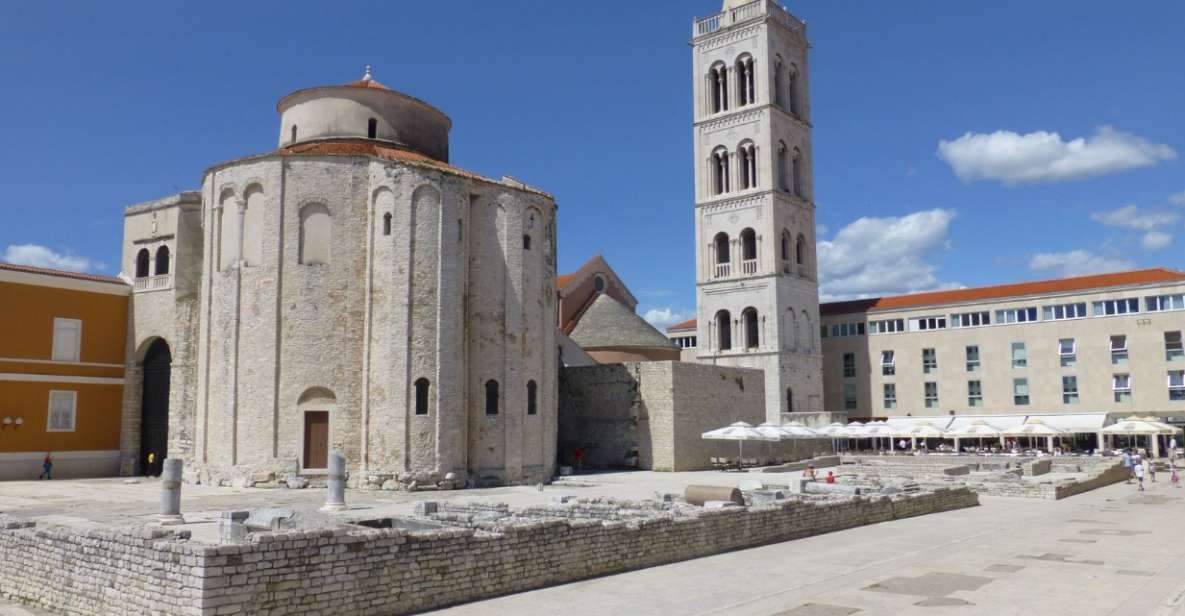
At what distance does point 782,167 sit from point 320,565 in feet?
173

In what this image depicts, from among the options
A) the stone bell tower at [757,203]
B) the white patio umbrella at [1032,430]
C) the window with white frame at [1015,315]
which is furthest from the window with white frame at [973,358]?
the white patio umbrella at [1032,430]

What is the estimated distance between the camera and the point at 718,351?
191 feet

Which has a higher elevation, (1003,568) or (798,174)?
(798,174)

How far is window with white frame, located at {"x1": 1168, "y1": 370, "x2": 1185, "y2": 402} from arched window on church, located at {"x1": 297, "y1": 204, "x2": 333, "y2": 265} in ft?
163

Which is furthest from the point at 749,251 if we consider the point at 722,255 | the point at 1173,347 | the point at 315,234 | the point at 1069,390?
the point at 315,234

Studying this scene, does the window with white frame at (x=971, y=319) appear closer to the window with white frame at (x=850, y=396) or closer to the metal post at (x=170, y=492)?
the window with white frame at (x=850, y=396)

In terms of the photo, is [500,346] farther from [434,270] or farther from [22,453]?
[22,453]

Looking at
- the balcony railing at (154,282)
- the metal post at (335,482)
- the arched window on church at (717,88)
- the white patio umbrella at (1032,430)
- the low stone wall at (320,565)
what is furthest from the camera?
the arched window on church at (717,88)

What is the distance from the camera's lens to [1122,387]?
5519cm

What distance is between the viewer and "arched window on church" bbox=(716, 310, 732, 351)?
58506 mm

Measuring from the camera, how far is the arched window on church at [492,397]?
103 ft

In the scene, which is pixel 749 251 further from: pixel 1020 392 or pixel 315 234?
pixel 315 234

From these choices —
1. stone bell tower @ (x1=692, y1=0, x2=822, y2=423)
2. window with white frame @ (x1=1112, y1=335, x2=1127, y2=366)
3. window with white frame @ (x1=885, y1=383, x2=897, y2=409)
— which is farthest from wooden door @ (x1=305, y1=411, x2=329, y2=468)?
window with white frame @ (x1=1112, y1=335, x2=1127, y2=366)

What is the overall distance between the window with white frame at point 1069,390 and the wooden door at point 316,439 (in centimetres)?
4759
